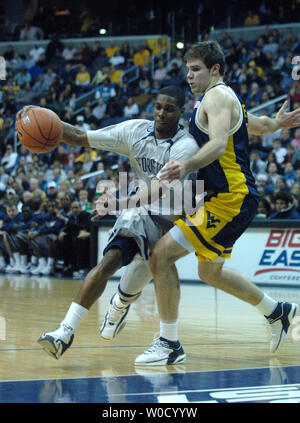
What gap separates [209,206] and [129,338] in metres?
1.58

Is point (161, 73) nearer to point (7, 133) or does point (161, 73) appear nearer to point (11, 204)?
point (7, 133)

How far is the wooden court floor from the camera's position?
4.62 meters

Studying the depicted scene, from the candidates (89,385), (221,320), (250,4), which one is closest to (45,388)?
(89,385)

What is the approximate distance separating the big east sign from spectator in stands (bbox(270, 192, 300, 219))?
Answer: 0.36 meters

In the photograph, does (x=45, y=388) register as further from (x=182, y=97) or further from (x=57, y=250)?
(x=57, y=250)

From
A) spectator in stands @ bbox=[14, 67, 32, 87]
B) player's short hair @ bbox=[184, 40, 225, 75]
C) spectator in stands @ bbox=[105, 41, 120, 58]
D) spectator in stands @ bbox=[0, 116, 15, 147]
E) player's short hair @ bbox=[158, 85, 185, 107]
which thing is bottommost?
spectator in stands @ bbox=[0, 116, 15, 147]

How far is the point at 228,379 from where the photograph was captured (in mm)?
4238

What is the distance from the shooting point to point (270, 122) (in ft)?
18.8

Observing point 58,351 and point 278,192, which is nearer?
point 58,351

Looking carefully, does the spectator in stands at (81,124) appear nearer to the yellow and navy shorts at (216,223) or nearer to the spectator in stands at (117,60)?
the spectator in stands at (117,60)

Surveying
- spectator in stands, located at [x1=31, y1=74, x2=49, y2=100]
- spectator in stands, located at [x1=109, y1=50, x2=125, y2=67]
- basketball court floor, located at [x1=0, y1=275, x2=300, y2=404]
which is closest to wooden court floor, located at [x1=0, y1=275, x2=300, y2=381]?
basketball court floor, located at [x1=0, y1=275, x2=300, y2=404]

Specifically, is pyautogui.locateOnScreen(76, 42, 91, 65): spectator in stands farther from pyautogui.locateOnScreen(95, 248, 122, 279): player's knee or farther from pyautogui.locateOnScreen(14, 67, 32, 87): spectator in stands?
pyautogui.locateOnScreen(95, 248, 122, 279): player's knee

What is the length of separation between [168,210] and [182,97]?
2.64ft

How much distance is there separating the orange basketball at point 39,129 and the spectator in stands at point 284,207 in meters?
7.32
